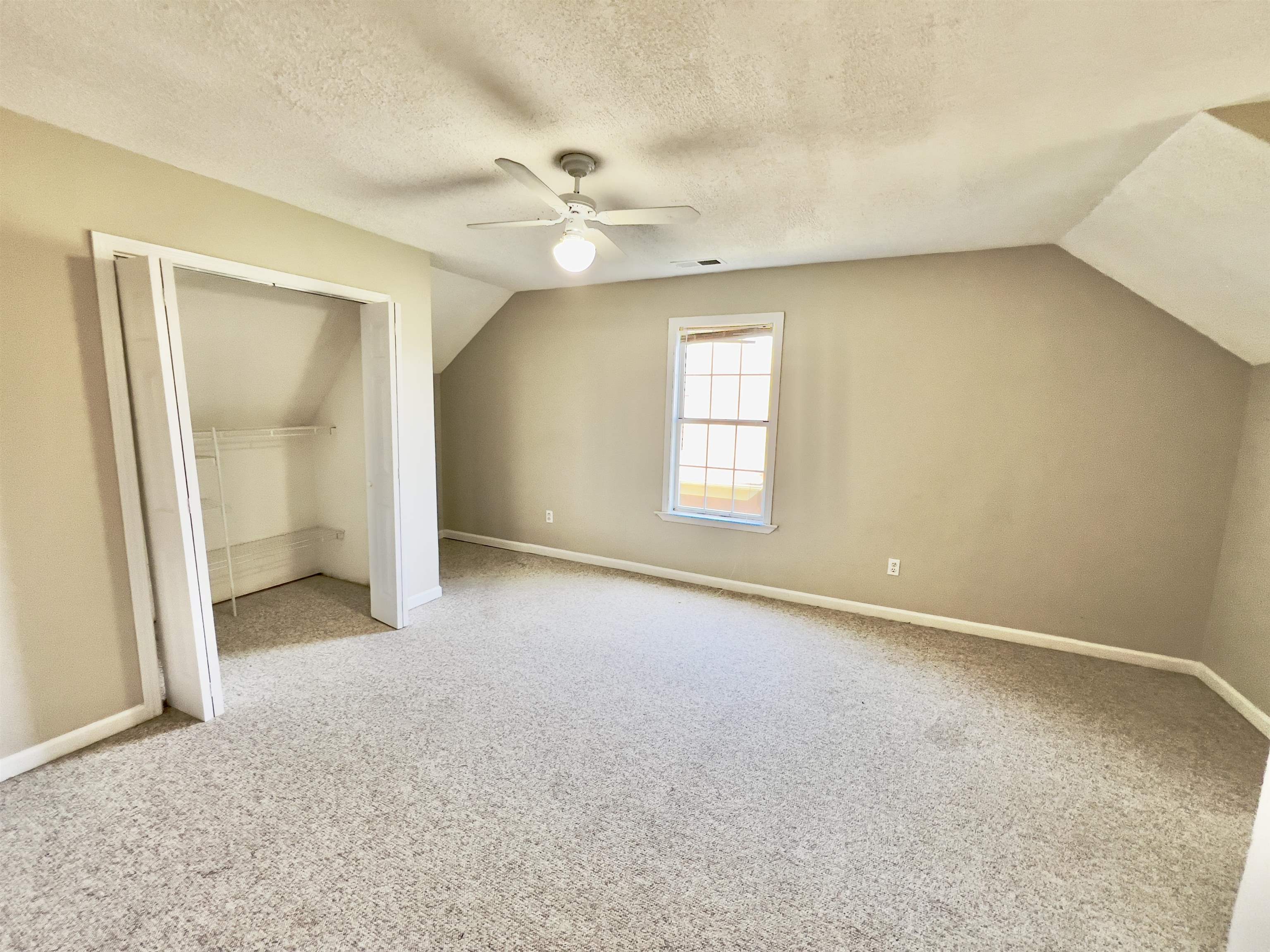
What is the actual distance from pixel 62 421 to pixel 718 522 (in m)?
3.61

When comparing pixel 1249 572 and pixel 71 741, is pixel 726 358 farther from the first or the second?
pixel 71 741

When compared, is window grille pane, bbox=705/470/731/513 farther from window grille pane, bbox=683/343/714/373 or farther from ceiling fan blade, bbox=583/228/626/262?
ceiling fan blade, bbox=583/228/626/262

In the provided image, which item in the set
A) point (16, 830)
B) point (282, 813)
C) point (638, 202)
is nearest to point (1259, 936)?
point (282, 813)

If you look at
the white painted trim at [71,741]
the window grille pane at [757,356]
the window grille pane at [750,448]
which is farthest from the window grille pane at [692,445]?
the white painted trim at [71,741]

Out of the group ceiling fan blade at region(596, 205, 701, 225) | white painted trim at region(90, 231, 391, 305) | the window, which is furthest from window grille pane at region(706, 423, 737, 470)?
white painted trim at region(90, 231, 391, 305)

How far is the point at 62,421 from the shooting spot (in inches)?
80.1

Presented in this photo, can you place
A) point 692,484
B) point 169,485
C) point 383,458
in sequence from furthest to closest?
point 692,484
point 383,458
point 169,485

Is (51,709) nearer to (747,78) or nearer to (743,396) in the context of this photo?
(747,78)

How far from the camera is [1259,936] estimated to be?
1.18m

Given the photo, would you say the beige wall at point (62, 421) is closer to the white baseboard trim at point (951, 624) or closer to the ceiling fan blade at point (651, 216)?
the ceiling fan blade at point (651, 216)

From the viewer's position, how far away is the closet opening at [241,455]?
216cm

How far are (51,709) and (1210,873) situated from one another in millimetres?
4207

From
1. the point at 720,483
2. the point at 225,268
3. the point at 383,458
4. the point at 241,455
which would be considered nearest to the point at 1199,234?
the point at 720,483

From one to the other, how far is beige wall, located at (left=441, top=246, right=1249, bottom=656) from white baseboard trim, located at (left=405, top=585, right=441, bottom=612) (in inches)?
58.3
